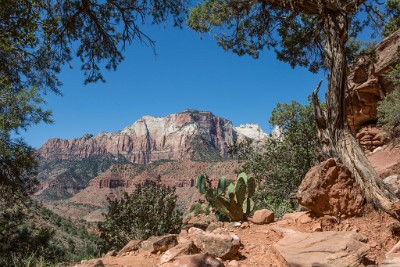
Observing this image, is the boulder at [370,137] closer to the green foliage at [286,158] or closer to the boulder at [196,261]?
the green foliage at [286,158]

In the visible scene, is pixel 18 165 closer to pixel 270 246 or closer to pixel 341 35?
pixel 270 246

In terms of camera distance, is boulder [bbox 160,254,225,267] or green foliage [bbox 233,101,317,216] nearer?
boulder [bbox 160,254,225,267]

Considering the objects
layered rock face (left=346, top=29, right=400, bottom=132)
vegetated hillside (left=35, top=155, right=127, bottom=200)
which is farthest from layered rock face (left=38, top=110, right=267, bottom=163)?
layered rock face (left=346, top=29, right=400, bottom=132)

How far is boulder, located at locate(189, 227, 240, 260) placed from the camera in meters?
3.89

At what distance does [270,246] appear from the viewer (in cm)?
425

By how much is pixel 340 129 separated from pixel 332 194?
120cm

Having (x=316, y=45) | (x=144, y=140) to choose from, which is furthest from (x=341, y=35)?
(x=144, y=140)

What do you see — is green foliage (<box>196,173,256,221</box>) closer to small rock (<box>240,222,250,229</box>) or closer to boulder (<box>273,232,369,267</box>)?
small rock (<box>240,222,250,229</box>)

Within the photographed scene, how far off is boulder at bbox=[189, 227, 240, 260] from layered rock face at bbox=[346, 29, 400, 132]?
46.0 feet

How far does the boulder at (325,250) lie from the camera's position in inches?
126

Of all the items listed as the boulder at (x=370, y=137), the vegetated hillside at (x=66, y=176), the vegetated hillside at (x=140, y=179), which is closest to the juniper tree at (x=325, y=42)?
the boulder at (x=370, y=137)

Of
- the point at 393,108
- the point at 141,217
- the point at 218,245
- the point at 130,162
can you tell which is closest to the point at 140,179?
the point at 130,162

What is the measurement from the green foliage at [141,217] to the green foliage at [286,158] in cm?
356

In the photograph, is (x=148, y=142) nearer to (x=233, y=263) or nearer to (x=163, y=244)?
(x=163, y=244)
